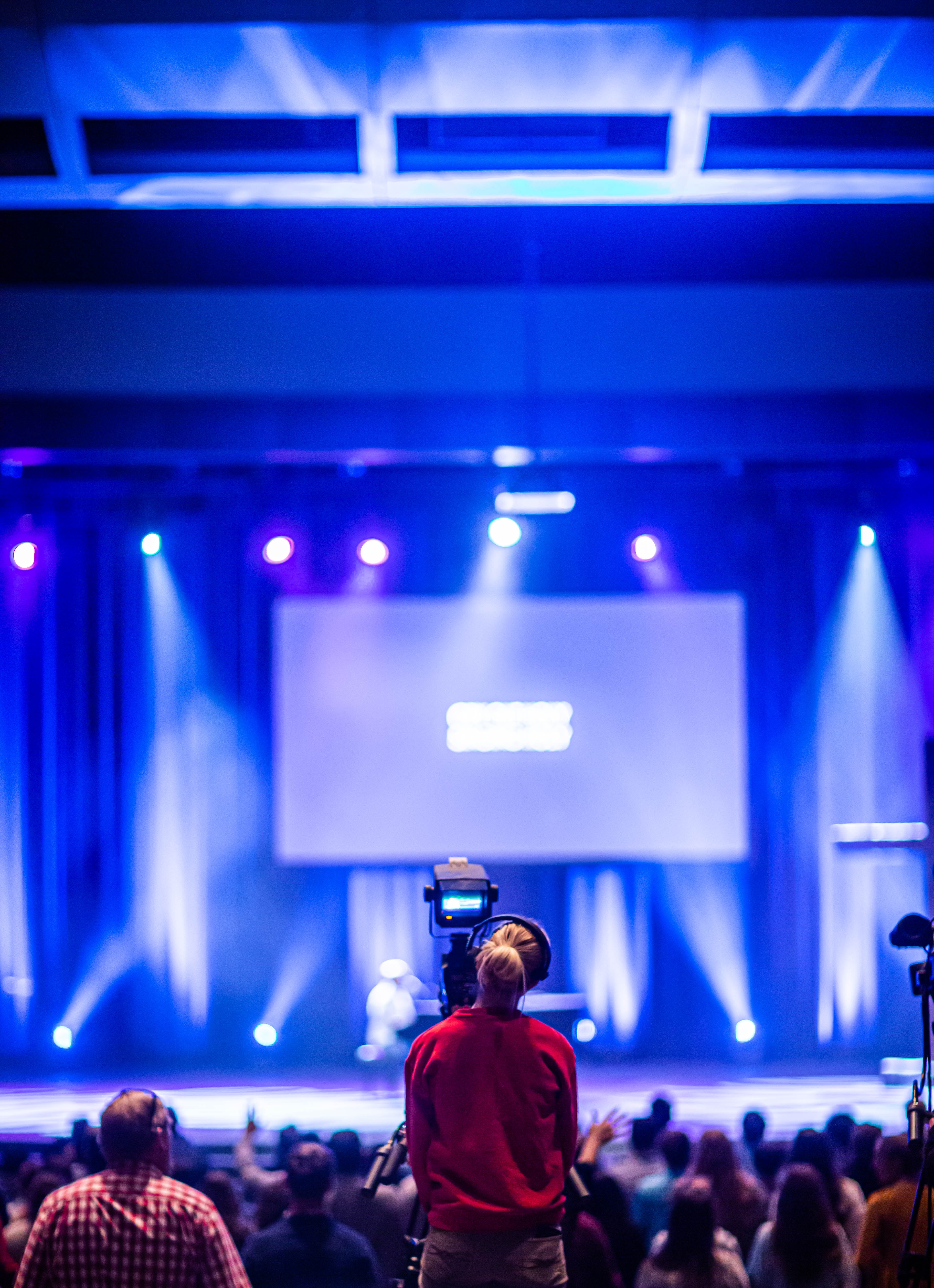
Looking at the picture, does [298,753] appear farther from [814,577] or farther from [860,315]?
[860,315]

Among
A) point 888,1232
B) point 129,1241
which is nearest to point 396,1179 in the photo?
point 129,1241

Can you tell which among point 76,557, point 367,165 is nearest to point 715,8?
point 367,165

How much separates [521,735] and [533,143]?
4259mm

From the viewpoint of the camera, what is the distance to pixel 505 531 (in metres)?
7.72

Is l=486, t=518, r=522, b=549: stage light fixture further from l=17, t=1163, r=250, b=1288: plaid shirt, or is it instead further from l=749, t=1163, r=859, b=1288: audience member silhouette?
l=17, t=1163, r=250, b=1288: plaid shirt

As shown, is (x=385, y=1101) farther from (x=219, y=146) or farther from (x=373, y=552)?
(x=219, y=146)

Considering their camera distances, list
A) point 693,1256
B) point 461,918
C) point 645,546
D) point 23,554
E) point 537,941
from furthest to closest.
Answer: point 645,546, point 23,554, point 461,918, point 693,1256, point 537,941

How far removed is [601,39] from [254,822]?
604cm

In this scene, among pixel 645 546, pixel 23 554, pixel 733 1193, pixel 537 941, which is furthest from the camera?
pixel 645 546

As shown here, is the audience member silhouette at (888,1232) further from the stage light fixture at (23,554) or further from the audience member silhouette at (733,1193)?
the stage light fixture at (23,554)

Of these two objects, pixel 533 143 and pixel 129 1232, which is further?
pixel 533 143

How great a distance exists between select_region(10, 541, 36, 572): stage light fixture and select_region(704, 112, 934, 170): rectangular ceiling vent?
558 centimetres

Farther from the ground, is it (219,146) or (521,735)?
(219,146)

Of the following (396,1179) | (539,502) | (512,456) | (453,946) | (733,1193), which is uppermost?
(512,456)
